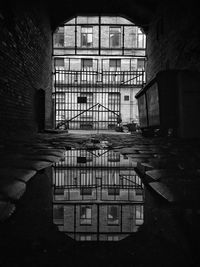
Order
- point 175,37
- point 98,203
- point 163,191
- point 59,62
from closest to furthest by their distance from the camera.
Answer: point 98,203, point 163,191, point 175,37, point 59,62

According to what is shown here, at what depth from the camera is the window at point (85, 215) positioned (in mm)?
1052

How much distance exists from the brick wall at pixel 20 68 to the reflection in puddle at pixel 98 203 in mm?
3920

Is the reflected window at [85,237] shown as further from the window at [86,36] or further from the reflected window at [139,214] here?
the window at [86,36]

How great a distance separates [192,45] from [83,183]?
6082 millimetres

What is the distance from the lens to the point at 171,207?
1186 mm

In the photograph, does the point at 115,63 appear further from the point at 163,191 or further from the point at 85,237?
the point at 85,237

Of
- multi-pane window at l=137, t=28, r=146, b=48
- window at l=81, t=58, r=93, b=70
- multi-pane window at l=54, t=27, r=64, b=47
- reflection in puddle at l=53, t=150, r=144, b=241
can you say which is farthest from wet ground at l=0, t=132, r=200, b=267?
multi-pane window at l=54, t=27, r=64, b=47

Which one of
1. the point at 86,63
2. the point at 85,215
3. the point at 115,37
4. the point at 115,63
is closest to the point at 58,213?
the point at 85,215

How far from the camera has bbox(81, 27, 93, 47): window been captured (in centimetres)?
2576

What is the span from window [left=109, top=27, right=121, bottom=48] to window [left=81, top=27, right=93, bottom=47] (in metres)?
2.23

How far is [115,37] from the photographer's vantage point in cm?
2644

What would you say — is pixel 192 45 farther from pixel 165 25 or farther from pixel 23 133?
pixel 23 133

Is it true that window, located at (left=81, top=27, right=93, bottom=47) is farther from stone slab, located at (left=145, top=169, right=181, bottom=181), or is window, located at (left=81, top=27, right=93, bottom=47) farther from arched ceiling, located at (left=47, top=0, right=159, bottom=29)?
stone slab, located at (left=145, top=169, right=181, bottom=181)

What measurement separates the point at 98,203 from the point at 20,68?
247 inches
